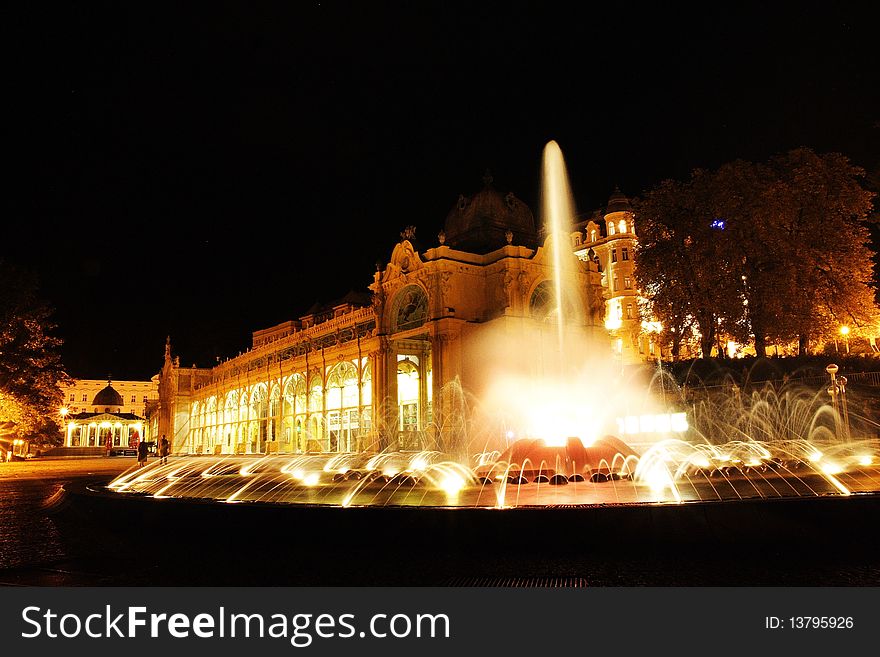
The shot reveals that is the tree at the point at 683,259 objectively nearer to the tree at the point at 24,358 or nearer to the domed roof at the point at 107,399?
the tree at the point at 24,358

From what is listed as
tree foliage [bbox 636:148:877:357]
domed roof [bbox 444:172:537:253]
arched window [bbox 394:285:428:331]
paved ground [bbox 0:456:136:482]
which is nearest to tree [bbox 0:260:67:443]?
paved ground [bbox 0:456:136:482]

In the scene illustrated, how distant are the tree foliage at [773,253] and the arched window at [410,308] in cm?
1598

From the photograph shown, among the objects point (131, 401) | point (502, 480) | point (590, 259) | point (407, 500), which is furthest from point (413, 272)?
point (131, 401)

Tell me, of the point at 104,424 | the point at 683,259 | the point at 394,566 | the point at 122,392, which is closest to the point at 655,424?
the point at 683,259

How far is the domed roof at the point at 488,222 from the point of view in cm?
4772

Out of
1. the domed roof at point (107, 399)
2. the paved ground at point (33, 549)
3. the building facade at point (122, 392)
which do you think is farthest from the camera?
the building facade at point (122, 392)

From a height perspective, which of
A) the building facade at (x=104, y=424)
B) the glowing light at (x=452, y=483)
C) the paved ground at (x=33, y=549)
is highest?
the building facade at (x=104, y=424)

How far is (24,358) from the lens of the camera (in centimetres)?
4566

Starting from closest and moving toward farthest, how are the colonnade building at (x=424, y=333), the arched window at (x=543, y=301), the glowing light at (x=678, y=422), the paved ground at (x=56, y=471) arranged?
1. the paved ground at (x=56, y=471)
2. the glowing light at (x=678, y=422)
3. the colonnade building at (x=424, y=333)
4. the arched window at (x=543, y=301)

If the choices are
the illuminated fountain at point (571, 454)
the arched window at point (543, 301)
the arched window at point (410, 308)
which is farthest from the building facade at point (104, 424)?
the illuminated fountain at point (571, 454)

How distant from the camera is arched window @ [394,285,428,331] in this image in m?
45.2

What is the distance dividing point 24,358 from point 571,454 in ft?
143

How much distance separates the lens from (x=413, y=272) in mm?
44969

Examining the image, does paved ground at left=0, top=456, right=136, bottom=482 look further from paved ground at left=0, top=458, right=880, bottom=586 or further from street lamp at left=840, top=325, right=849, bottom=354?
street lamp at left=840, top=325, right=849, bottom=354
